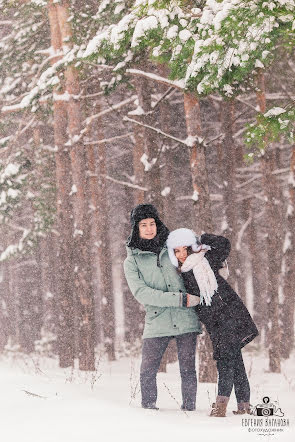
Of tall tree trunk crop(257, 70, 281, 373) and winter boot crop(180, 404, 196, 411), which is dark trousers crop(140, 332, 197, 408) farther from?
tall tree trunk crop(257, 70, 281, 373)

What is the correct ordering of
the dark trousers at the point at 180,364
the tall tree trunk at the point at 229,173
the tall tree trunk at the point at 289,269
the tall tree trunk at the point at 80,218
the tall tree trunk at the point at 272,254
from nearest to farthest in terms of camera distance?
the dark trousers at the point at 180,364 → the tall tree trunk at the point at 80,218 → the tall tree trunk at the point at 272,254 → the tall tree trunk at the point at 229,173 → the tall tree trunk at the point at 289,269

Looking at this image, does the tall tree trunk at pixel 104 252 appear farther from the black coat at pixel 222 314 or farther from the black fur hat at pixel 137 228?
the black coat at pixel 222 314

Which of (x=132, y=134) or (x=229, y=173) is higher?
(x=132, y=134)

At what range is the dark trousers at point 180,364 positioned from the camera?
621 centimetres

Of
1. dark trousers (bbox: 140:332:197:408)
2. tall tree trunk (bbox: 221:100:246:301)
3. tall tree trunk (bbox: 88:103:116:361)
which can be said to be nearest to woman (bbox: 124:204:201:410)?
dark trousers (bbox: 140:332:197:408)

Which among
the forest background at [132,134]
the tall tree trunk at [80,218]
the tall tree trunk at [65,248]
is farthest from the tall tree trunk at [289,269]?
the tall tree trunk at [65,248]

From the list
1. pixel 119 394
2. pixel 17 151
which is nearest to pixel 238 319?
pixel 119 394

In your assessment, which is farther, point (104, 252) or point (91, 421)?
point (104, 252)

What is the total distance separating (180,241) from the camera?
240 inches

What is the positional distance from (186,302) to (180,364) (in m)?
0.68
